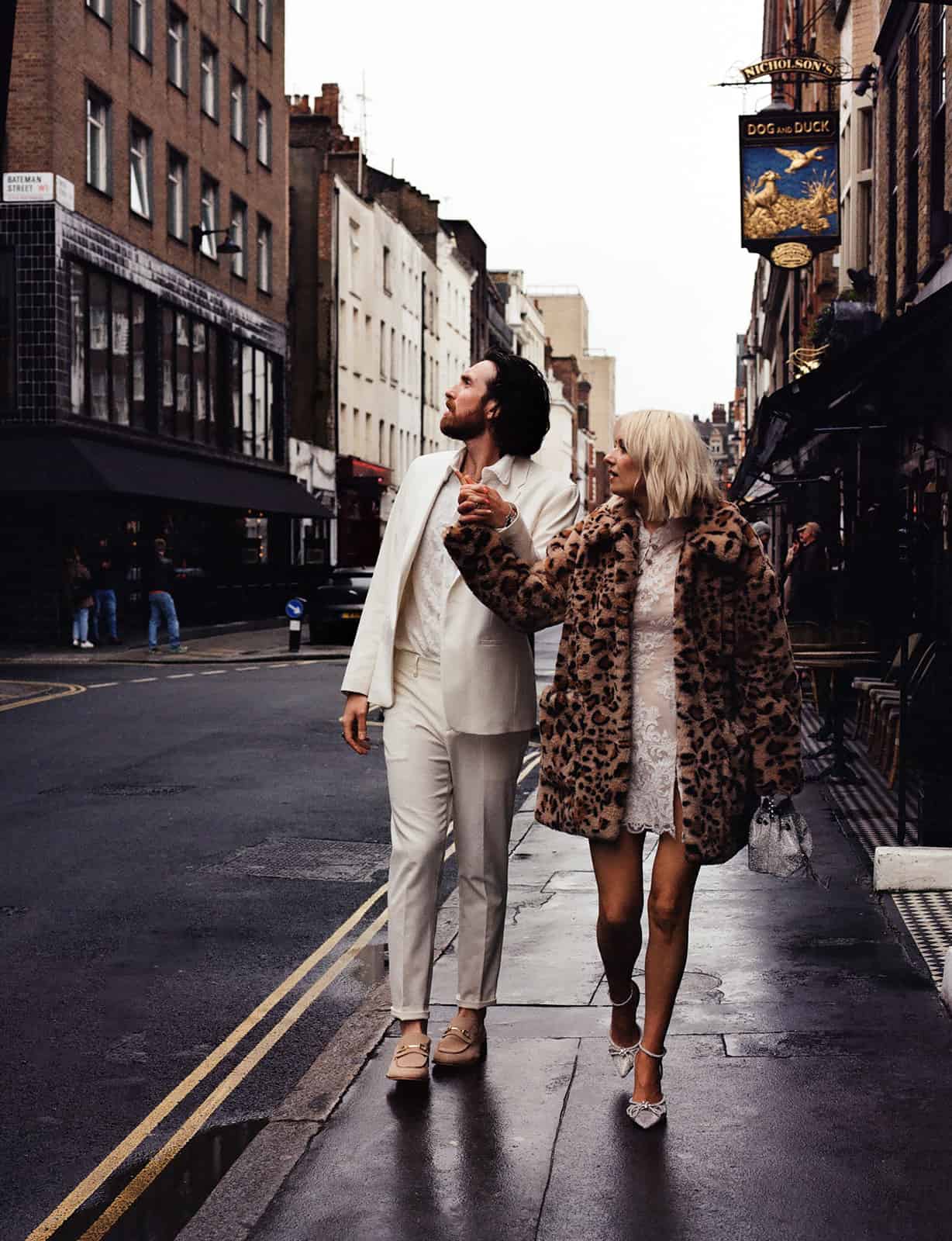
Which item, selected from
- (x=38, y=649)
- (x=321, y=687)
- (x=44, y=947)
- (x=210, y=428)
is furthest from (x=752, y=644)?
(x=210, y=428)

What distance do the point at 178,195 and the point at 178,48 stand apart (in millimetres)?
3230

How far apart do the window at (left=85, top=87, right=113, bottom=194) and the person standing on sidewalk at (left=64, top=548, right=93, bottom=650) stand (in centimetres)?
755

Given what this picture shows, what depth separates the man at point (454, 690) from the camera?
470cm

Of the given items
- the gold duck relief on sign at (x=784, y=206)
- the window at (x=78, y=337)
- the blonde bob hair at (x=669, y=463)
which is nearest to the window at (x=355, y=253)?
the window at (x=78, y=337)

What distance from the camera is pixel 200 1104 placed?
476 centimetres

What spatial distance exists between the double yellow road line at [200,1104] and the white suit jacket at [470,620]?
1.26 m

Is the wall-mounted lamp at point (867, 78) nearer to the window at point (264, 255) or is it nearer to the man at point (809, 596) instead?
the man at point (809, 596)

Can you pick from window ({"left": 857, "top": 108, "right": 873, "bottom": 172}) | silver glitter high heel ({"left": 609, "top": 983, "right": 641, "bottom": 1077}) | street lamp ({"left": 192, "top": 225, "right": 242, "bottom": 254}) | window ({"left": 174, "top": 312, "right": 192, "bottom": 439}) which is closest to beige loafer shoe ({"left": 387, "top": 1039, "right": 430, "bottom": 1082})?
silver glitter high heel ({"left": 609, "top": 983, "right": 641, "bottom": 1077})

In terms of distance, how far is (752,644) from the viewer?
4379mm

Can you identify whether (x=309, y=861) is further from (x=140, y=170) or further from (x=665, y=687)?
(x=140, y=170)

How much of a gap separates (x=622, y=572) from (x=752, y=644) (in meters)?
0.40

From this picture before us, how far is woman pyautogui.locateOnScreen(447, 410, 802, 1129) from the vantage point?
4.30 m

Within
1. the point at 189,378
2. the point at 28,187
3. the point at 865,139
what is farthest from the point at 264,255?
the point at 865,139

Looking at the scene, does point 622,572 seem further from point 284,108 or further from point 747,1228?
point 284,108
